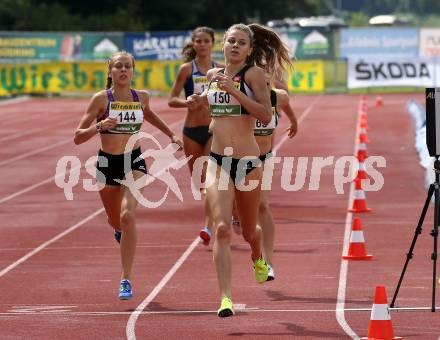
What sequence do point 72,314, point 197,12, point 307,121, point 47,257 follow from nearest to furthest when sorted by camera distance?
point 72,314
point 47,257
point 307,121
point 197,12

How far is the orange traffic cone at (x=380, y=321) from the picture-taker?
8906 mm

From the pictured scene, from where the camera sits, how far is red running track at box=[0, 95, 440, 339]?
33.0 feet

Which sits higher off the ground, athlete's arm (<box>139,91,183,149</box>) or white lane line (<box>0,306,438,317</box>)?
athlete's arm (<box>139,91,183,149</box>)

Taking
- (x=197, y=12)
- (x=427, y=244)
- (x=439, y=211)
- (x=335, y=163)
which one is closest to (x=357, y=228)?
(x=427, y=244)

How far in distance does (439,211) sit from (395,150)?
57.2ft

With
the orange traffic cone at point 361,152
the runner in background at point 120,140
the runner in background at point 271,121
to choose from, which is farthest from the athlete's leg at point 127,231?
the orange traffic cone at point 361,152

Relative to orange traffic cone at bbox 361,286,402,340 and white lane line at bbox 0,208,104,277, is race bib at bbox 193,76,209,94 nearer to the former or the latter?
Answer: white lane line at bbox 0,208,104,277

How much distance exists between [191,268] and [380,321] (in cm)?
460

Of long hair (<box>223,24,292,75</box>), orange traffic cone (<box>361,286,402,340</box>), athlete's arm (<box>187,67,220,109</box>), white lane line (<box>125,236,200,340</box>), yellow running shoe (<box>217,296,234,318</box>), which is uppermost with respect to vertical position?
long hair (<box>223,24,292,75</box>)

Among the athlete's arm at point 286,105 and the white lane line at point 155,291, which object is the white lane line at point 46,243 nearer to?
the white lane line at point 155,291

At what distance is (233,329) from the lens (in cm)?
984

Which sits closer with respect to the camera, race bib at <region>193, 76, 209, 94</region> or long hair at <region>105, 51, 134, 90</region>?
long hair at <region>105, 51, 134, 90</region>

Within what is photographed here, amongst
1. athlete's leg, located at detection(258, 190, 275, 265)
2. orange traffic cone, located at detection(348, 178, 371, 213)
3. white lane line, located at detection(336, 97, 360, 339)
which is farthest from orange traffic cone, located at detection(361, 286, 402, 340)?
orange traffic cone, located at detection(348, 178, 371, 213)

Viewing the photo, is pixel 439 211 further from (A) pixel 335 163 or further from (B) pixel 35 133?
(B) pixel 35 133
